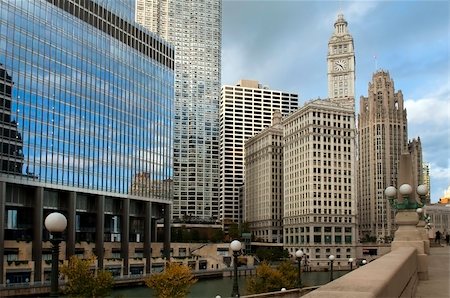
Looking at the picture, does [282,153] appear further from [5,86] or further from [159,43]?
[5,86]

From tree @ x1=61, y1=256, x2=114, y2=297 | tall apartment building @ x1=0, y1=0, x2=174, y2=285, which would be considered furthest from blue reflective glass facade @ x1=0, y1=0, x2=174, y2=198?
tree @ x1=61, y1=256, x2=114, y2=297

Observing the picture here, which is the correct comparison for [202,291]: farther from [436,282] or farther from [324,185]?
[324,185]

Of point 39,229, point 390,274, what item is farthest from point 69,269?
point 390,274

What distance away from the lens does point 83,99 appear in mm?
88625

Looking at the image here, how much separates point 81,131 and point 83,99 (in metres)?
5.09

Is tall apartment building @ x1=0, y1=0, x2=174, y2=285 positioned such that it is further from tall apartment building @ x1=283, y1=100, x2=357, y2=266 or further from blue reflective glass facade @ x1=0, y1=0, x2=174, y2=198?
tall apartment building @ x1=283, y1=100, x2=357, y2=266

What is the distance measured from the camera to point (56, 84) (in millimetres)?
82938

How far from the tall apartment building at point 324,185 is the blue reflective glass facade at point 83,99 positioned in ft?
205

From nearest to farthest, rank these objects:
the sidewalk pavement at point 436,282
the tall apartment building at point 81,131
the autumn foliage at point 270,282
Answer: the sidewalk pavement at point 436,282 < the autumn foliage at point 270,282 < the tall apartment building at point 81,131

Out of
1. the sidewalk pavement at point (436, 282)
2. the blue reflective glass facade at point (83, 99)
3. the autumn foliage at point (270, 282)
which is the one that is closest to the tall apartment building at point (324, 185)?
the blue reflective glass facade at point (83, 99)

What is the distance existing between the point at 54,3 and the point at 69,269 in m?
42.3

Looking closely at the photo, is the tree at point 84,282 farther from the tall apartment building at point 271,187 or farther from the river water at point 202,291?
the tall apartment building at point 271,187

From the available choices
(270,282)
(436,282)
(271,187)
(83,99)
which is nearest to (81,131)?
(83,99)

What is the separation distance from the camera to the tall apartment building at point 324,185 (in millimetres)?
161375
